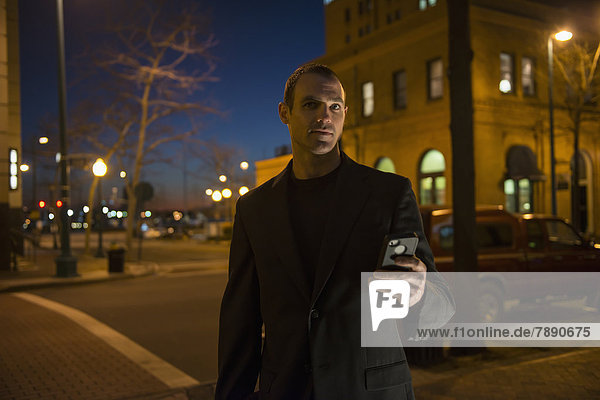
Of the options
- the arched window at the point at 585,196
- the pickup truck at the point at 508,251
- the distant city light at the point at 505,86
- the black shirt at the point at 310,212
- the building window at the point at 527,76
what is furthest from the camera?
the arched window at the point at 585,196

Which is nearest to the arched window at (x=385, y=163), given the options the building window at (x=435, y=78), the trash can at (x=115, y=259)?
the building window at (x=435, y=78)

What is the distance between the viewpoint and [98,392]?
5.84 m

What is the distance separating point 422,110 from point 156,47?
1267 centimetres

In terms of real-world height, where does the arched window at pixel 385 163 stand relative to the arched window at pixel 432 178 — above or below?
above

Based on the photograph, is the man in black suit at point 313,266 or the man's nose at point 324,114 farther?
the man's nose at point 324,114

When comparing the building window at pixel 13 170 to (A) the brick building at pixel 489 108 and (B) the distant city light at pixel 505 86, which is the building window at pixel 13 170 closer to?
(A) the brick building at pixel 489 108

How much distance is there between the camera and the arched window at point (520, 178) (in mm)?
24516

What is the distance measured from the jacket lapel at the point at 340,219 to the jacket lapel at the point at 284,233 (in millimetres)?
93

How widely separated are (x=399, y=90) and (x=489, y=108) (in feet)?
17.6

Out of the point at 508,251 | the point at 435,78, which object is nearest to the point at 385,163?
the point at 435,78

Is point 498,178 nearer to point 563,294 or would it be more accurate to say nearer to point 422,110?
point 422,110

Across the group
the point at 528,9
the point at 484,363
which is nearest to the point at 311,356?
the point at 484,363

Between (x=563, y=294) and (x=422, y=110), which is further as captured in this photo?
(x=422, y=110)

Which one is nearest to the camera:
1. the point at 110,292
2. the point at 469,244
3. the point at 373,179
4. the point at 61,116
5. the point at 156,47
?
the point at 373,179
